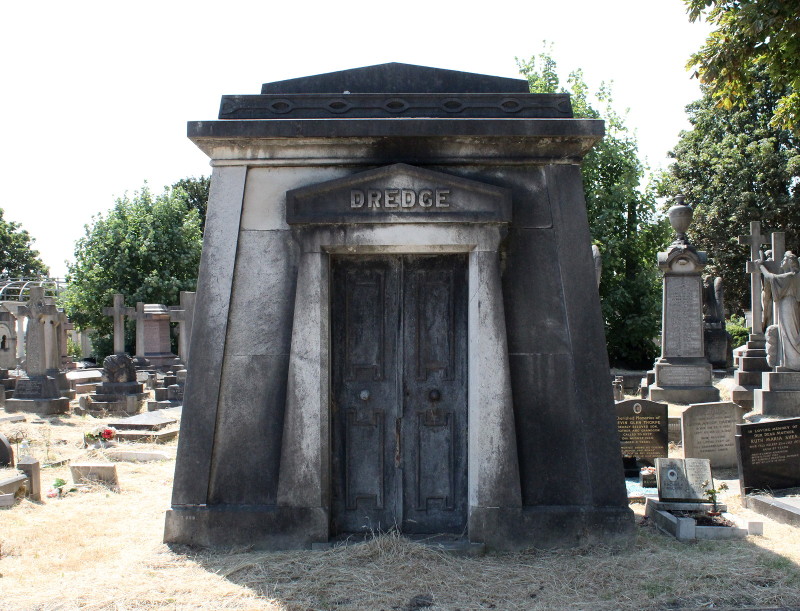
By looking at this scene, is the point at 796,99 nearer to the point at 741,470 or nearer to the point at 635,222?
the point at 741,470

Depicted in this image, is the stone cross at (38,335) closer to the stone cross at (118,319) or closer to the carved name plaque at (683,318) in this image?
the stone cross at (118,319)

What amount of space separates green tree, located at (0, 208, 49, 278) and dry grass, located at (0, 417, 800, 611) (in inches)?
1940

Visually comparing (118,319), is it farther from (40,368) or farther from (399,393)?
(399,393)

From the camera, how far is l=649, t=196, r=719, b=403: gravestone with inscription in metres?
14.9

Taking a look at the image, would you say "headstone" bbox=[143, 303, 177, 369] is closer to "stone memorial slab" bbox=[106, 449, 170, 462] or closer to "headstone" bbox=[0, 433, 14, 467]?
"stone memorial slab" bbox=[106, 449, 170, 462]

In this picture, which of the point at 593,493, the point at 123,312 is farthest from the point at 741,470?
the point at 123,312

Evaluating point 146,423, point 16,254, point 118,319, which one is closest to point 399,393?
point 146,423

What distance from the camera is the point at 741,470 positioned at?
23.5 ft

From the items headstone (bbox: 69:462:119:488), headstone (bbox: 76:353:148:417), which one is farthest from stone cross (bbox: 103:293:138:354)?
headstone (bbox: 69:462:119:488)

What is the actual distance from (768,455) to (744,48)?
5.31 metres

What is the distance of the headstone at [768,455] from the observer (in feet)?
23.5

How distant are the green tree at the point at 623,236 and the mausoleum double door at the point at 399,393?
22609mm

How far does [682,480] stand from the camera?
631 cm

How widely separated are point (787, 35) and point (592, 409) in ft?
20.4
